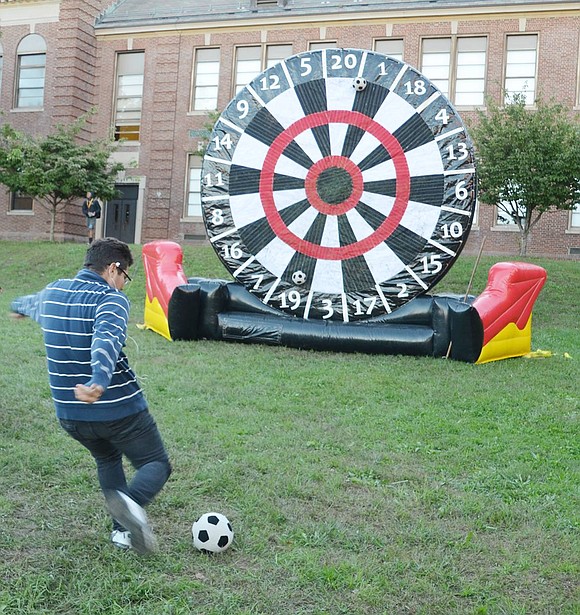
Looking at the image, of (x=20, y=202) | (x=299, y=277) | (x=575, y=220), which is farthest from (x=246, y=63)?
(x=299, y=277)

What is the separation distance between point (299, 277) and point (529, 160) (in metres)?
10.2

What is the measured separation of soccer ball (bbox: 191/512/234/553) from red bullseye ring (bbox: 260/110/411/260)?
5.43 metres

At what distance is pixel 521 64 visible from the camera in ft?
76.2

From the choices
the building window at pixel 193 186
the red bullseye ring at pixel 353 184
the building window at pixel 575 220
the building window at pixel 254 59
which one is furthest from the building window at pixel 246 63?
the red bullseye ring at pixel 353 184

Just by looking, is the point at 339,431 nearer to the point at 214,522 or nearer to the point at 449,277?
the point at 214,522

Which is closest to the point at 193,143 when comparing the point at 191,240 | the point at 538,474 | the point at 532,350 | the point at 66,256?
the point at 191,240

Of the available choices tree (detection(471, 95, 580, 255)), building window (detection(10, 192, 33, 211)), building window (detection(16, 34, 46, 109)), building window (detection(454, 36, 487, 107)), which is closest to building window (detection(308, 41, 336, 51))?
building window (detection(454, 36, 487, 107))

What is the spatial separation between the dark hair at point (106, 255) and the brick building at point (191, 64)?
20.8 meters

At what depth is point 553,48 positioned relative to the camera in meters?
22.8

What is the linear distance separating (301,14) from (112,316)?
77.3ft

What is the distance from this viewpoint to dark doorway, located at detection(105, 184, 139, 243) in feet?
88.3

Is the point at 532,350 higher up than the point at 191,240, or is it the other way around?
the point at 191,240

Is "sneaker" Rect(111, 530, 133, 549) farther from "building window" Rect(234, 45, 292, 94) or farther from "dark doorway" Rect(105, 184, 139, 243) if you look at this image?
"dark doorway" Rect(105, 184, 139, 243)

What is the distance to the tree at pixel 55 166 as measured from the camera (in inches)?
837
